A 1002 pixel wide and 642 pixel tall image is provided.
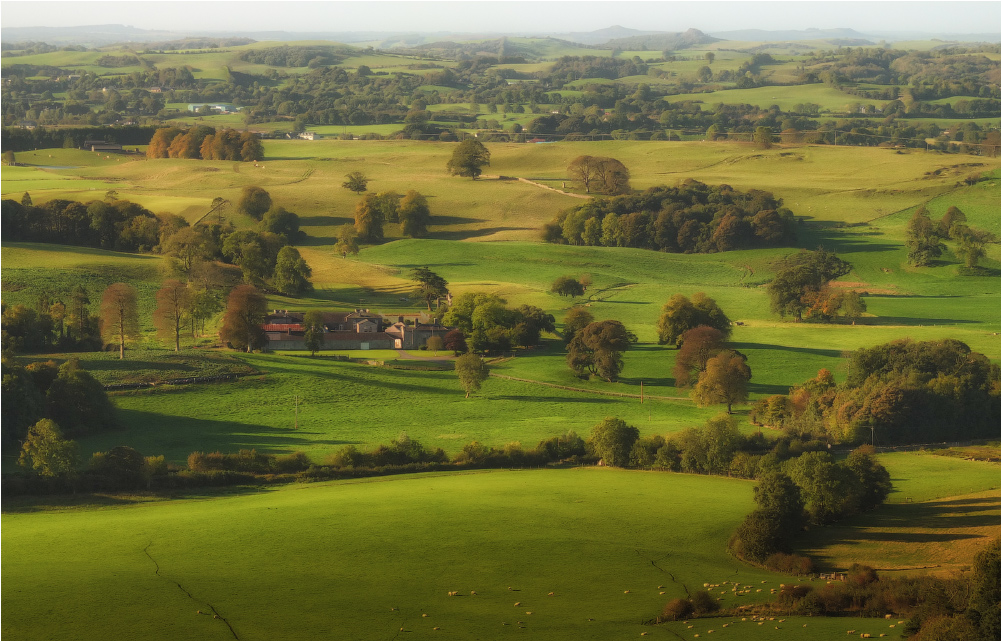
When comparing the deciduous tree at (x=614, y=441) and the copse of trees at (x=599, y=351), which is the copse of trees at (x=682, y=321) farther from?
the deciduous tree at (x=614, y=441)

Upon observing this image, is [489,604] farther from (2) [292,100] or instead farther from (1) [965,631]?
(2) [292,100]

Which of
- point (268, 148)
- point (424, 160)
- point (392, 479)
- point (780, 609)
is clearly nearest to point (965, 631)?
point (780, 609)

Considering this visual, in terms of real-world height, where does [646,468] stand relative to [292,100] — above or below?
below

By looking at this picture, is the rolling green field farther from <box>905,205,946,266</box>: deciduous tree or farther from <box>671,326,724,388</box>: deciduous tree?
<box>905,205,946,266</box>: deciduous tree

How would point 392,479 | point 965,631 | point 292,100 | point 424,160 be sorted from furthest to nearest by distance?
point 292,100, point 424,160, point 392,479, point 965,631

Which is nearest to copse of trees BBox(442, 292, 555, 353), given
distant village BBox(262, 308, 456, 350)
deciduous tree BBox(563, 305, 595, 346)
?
distant village BBox(262, 308, 456, 350)

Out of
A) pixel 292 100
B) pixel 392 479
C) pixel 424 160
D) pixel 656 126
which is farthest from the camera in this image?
pixel 292 100

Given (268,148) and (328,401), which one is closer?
(328,401)

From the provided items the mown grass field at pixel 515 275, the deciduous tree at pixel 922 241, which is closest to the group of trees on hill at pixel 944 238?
the deciduous tree at pixel 922 241
